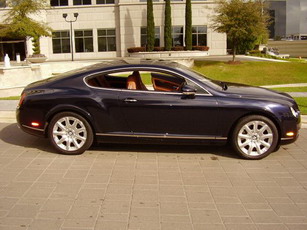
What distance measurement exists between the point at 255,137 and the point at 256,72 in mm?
16127

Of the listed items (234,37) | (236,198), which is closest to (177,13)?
(234,37)

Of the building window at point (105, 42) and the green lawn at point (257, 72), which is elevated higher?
the building window at point (105, 42)

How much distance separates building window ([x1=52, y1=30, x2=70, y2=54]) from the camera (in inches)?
1519

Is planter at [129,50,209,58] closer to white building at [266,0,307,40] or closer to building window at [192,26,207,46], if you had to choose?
building window at [192,26,207,46]

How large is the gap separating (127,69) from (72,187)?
2267 mm

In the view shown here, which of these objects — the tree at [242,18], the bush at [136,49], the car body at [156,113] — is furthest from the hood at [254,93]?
the bush at [136,49]

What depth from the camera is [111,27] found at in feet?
125

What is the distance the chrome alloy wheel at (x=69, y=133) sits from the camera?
595 cm

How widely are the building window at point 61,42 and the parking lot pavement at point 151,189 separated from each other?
111 feet

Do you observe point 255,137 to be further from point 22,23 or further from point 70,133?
point 22,23

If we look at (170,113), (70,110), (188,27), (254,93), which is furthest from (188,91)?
(188,27)

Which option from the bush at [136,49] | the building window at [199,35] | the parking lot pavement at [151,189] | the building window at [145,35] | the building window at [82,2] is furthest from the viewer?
the building window at [82,2]

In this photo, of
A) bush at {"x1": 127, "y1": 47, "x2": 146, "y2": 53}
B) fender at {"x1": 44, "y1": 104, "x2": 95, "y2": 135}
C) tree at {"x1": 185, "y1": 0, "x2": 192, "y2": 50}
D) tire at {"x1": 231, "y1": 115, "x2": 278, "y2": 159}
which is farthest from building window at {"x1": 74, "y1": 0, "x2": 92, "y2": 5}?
tire at {"x1": 231, "y1": 115, "x2": 278, "y2": 159}

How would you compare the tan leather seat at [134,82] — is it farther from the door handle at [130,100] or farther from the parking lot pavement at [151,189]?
the parking lot pavement at [151,189]
